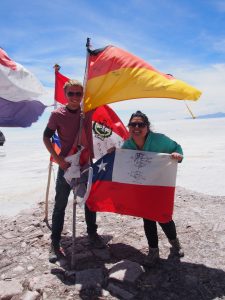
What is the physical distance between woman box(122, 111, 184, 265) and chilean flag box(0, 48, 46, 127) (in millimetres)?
2395

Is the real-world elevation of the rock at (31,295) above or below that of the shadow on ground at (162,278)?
below

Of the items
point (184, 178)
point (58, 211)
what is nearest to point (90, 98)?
point (58, 211)

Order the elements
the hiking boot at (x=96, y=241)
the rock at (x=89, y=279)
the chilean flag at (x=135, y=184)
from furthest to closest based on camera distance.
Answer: the hiking boot at (x=96, y=241), the chilean flag at (x=135, y=184), the rock at (x=89, y=279)

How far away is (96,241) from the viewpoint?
6.34 m

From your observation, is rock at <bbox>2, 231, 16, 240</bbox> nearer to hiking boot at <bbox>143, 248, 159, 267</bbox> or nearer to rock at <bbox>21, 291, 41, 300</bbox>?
rock at <bbox>21, 291, 41, 300</bbox>

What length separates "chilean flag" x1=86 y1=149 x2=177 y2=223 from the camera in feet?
17.7

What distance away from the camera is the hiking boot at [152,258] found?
5449 mm

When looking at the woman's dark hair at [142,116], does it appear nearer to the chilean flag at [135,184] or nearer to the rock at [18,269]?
the chilean flag at [135,184]

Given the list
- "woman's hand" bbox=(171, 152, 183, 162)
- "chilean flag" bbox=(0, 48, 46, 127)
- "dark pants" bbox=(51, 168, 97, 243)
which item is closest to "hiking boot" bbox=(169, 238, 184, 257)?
"woman's hand" bbox=(171, 152, 183, 162)

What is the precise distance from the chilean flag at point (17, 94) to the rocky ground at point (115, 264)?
7.21 feet

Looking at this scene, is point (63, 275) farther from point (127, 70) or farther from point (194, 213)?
point (194, 213)

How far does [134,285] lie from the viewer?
499cm

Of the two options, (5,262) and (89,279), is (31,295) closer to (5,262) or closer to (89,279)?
(89,279)

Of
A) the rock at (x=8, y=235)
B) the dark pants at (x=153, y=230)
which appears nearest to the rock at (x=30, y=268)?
the rock at (x=8, y=235)
